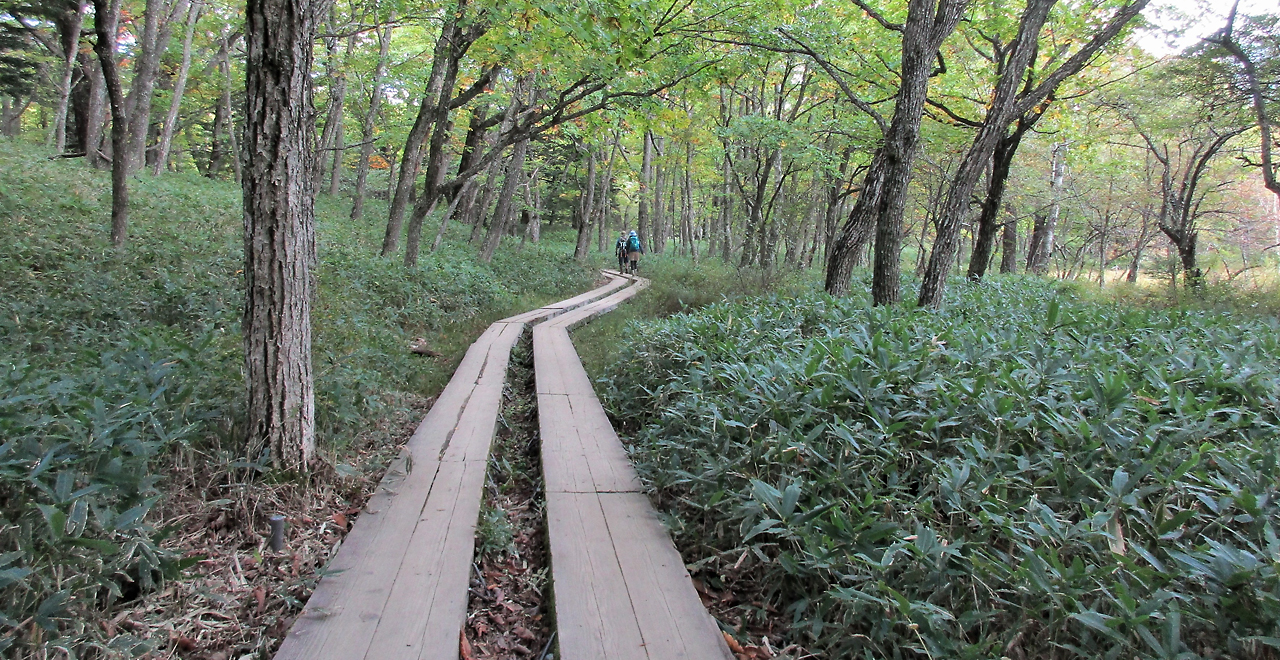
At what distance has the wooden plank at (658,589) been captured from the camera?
2.08 meters

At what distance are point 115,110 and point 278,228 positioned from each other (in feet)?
15.3

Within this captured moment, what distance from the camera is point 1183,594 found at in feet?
5.56

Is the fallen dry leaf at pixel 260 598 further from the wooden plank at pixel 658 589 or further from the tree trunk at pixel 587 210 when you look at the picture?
the tree trunk at pixel 587 210

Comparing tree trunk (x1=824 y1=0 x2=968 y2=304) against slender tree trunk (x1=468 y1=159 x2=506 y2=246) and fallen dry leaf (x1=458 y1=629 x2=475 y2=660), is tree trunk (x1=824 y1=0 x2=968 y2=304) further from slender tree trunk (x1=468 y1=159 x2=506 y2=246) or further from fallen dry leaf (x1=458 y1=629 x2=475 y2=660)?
slender tree trunk (x1=468 y1=159 x2=506 y2=246)

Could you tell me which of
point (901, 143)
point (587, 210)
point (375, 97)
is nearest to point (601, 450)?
point (901, 143)

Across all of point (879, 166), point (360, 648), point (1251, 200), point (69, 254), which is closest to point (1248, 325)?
point (879, 166)

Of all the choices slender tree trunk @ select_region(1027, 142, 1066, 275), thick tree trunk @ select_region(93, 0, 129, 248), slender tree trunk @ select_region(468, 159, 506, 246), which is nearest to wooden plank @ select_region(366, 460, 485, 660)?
thick tree trunk @ select_region(93, 0, 129, 248)

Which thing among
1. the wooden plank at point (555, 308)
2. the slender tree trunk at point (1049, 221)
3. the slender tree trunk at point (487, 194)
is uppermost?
the slender tree trunk at point (1049, 221)

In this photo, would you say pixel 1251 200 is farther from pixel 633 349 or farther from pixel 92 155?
pixel 92 155

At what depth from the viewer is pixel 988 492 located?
7.66 ft

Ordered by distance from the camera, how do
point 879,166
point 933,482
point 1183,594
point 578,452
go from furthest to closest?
1. point 879,166
2. point 578,452
3. point 933,482
4. point 1183,594

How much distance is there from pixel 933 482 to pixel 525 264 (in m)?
14.5

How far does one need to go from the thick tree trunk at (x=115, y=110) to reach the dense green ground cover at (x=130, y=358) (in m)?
0.36

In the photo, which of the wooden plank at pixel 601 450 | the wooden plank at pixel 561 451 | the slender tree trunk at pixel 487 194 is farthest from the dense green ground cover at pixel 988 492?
the slender tree trunk at pixel 487 194
